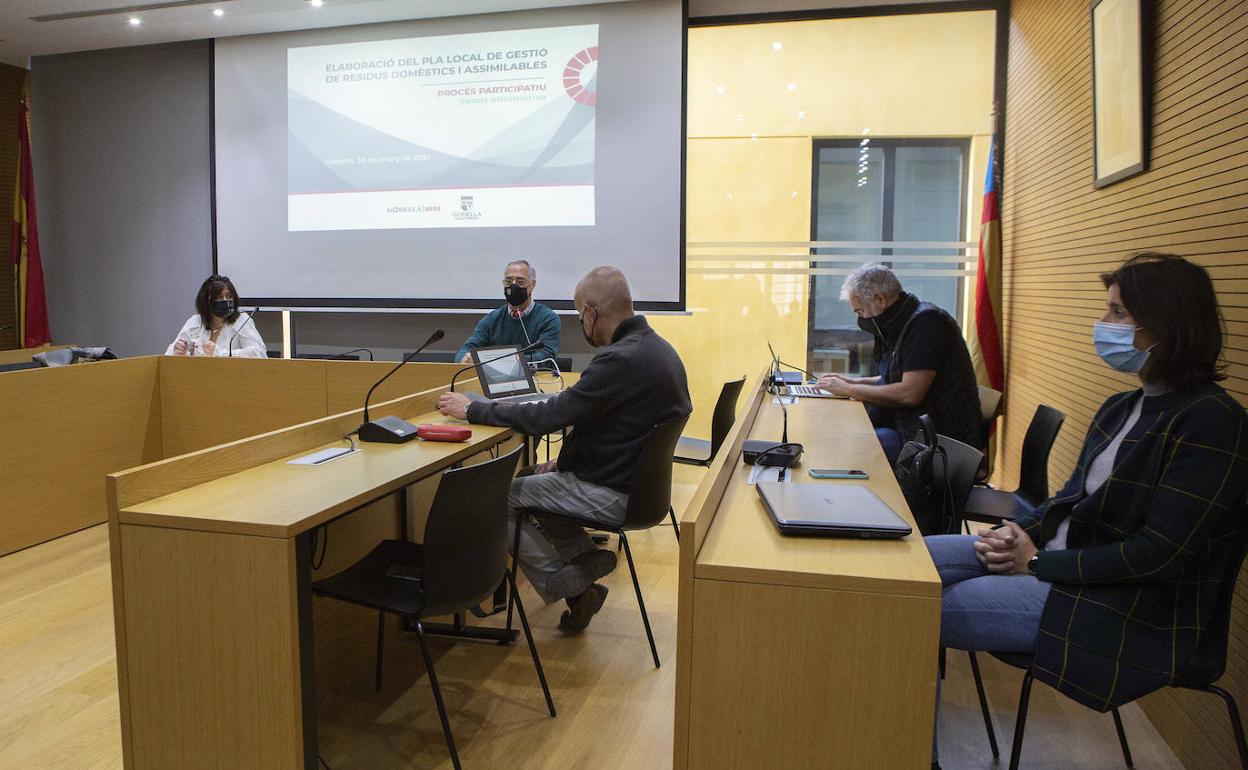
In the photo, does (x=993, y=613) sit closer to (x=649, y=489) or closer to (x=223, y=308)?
(x=649, y=489)

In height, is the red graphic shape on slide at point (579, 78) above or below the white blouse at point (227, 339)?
above

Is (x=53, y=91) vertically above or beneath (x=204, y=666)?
above

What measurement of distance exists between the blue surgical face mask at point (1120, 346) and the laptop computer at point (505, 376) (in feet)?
5.89

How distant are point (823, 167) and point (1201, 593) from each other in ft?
13.1

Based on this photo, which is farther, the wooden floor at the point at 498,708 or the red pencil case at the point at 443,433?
the red pencil case at the point at 443,433

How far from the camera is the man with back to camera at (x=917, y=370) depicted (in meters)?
3.20

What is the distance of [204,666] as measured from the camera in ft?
5.50

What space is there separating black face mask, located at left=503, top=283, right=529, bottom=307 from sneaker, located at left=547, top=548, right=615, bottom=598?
1989mm

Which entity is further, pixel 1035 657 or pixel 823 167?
pixel 823 167

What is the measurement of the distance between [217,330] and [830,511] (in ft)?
13.4

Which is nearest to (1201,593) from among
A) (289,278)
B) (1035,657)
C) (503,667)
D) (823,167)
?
(1035,657)

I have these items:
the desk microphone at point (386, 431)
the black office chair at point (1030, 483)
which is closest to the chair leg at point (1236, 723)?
the black office chair at point (1030, 483)

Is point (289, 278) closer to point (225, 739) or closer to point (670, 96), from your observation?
point (670, 96)

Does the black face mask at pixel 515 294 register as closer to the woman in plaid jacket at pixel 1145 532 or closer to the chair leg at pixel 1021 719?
the woman in plaid jacket at pixel 1145 532
